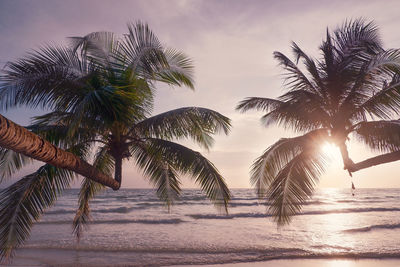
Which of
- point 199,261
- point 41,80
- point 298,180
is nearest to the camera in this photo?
point 41,80

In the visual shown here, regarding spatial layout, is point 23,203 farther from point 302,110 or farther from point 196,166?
point 302,110

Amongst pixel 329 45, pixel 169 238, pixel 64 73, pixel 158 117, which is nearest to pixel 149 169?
pixel 158 117

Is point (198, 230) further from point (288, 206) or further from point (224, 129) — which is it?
point (224, 129)

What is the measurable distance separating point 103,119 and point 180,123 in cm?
194

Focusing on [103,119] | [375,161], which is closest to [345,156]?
[375,161]

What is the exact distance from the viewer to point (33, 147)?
3096 millimetres

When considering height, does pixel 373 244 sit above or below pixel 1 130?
below

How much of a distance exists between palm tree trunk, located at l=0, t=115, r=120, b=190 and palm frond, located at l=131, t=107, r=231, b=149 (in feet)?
6.99

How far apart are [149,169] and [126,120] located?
→ 209 cm

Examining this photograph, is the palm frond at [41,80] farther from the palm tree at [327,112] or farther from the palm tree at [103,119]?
the palm tree at [327,112]

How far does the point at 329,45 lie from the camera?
7555 mm

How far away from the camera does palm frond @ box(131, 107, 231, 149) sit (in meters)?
6.62

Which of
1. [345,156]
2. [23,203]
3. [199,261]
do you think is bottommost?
[199,261]

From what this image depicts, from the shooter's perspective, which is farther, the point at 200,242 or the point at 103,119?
the point at 200,242
